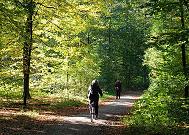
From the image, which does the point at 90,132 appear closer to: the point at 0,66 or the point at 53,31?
the point at 0,66

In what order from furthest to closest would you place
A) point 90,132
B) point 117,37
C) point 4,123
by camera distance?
point 117,37 < point 4,123 < point 90,132

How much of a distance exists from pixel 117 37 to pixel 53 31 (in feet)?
131

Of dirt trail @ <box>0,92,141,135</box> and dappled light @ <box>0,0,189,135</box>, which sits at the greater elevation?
dappled light @ <box>0,0,189,135</box>

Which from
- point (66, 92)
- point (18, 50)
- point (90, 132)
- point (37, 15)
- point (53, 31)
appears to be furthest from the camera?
point (66, 92)

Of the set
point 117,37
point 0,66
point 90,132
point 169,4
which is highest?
point 117,37

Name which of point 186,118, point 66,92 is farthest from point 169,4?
point 66,92

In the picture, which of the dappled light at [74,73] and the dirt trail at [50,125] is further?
the dappled light at [74,73]

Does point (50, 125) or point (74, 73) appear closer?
point (50, 125)

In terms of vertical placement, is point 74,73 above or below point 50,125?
above

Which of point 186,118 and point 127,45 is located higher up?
point 127,45

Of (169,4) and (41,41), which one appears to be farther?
(41,41)

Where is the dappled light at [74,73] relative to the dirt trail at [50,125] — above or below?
above

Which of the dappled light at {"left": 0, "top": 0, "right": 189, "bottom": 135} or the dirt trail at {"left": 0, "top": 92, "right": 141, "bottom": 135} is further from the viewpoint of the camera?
the dappled light at {"left": 0, "top": 0, "right": 189, "bottom": 135}

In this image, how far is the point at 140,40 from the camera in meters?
64.7
